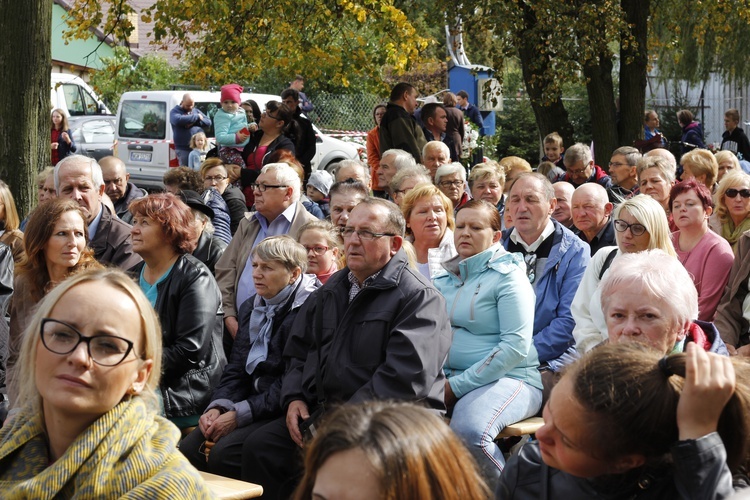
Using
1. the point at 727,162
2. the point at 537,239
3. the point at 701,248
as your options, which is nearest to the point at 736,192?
the point at 701,248

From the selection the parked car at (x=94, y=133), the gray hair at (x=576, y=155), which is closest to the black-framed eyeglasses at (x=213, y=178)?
the gray hair at (x=576, y=155)

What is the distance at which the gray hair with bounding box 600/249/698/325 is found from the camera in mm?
3756

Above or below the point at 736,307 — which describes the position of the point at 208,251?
above

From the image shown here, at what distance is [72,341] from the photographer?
8.32 ft

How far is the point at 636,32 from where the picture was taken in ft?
50.2

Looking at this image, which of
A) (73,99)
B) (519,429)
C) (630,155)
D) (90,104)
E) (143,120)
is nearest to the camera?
(519,429)

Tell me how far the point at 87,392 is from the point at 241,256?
181 inches

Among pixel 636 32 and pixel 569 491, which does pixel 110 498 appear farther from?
pixel 636 32

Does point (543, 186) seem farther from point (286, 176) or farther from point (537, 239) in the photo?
point (286, 176)

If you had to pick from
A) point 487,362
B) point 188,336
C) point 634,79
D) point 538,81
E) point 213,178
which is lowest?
point 487,362

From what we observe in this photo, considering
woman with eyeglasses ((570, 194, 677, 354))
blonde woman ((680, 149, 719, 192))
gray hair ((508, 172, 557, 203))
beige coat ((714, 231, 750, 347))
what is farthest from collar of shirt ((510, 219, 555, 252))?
blonde woman ((680, 149, 719, 192))

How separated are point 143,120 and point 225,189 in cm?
1002

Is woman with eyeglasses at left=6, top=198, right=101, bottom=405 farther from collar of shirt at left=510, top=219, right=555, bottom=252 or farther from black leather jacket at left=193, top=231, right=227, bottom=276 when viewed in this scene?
collar of shirt at left=510, top=219, right=555, bottom=252

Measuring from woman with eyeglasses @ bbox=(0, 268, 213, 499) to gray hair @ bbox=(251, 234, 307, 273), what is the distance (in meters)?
2.97
